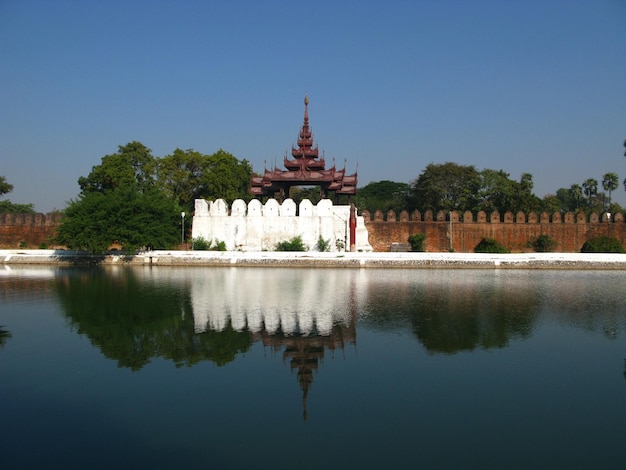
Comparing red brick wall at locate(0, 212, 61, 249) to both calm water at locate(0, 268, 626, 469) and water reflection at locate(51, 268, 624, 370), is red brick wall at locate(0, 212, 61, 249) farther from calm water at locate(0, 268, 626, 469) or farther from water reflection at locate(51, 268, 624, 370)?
calm water at locate(0, 268, 626, 469)

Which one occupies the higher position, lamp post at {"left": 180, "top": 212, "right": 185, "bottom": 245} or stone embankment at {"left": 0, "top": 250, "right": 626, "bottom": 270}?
lamp post at {"left": 180, "top": 212, "right": 185, "bottom": 245}

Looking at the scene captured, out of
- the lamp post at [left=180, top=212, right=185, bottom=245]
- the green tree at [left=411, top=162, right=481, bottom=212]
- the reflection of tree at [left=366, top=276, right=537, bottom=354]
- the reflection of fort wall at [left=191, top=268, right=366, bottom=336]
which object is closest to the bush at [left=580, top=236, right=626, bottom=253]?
the green tree at [left=411, top=162, right=481, bottom=212]

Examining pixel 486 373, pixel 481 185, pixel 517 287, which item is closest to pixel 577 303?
pixel 517 287

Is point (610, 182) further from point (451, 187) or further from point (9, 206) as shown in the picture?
point (9, 206)

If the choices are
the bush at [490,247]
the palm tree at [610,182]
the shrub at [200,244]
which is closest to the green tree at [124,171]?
the shrub at [200,244]

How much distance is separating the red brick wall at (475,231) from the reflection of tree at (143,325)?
14.7 meters

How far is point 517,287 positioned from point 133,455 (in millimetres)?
12725

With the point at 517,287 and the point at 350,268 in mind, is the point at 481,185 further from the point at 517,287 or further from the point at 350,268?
the point at 517,287

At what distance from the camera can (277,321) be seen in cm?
1030

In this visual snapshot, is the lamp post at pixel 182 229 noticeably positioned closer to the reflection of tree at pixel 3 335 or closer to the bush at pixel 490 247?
the bush at pixel 490 247

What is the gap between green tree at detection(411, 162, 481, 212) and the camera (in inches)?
1254

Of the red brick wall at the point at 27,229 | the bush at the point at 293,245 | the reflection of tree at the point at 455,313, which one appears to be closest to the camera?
the reflection of tree at the point at 455,313

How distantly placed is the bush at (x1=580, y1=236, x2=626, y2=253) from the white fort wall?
36.5 feet

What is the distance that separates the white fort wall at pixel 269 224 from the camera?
24.2 m
